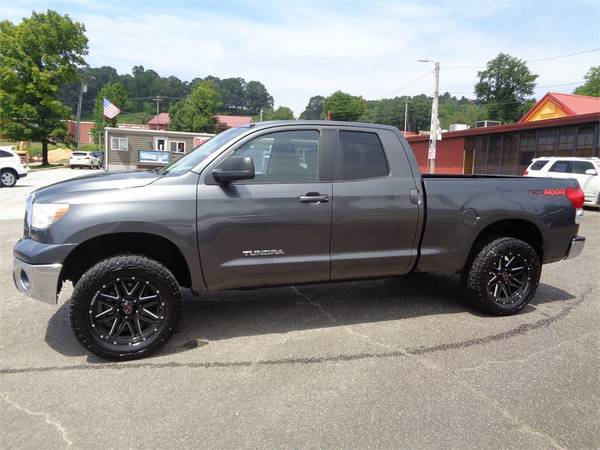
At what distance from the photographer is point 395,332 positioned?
13.7 feet

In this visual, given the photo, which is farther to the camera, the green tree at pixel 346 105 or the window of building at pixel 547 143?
the green tree at pixel 346 105

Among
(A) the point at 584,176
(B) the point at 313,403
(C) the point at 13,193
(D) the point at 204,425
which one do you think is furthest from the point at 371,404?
(C) the point at 13,193

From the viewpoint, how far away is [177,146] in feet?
104

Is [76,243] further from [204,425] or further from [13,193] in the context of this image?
[13,193]

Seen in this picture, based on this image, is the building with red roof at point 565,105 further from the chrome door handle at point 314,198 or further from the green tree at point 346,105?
the green tree at point 346,105

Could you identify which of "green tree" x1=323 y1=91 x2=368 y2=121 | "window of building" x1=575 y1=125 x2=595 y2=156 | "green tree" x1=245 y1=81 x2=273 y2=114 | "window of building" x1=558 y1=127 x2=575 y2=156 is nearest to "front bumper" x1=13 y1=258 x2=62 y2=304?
"window of building" x1=575 y1=125 x2=595 y2=156

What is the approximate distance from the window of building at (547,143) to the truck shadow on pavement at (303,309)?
21.1 meters

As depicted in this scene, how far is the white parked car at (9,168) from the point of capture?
1852cm

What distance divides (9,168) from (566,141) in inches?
984

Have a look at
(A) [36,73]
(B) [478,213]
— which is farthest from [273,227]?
(A) [36,73]

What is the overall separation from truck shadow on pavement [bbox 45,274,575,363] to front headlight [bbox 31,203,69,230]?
1.05 metres

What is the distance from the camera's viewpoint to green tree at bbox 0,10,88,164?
3675 cm

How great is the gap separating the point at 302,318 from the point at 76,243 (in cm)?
211

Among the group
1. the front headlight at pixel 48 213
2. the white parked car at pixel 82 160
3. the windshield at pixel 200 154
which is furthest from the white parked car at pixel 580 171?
the white parked car at pixel 82 160
